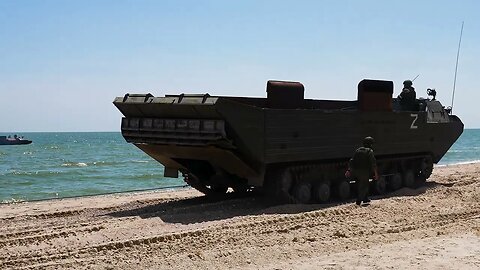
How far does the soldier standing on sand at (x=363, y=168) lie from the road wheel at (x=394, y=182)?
2798 millimetres

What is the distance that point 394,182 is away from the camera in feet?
54.0

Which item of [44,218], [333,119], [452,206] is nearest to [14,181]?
[44,218]

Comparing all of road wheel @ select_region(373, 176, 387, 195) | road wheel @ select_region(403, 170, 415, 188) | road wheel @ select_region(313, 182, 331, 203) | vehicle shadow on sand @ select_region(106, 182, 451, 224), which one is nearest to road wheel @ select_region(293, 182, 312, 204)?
road wheel @ select_region(313, 182, 331, 203)

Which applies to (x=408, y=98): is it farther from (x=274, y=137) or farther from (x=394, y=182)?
(x=274, y=137)

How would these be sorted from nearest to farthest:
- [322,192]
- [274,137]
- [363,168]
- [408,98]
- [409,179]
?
[274,137] → [363,168] → [322,192] → [409,179] → [408,98]

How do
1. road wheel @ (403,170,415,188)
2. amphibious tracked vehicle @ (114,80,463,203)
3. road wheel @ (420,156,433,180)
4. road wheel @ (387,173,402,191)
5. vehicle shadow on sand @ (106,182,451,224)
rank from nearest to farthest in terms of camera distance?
vehicle shadow on sand @ (106,182,451,224) → amphibious tracked vehicle @ (114,80,463,203) → road wheel @ (387,173,402,191) → road wheel @ (403,170,415,188) → road wheel @ (420,156,433,180)

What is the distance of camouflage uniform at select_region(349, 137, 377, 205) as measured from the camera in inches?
533

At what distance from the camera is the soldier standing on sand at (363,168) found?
44.4 ft

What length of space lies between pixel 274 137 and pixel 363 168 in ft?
7.15

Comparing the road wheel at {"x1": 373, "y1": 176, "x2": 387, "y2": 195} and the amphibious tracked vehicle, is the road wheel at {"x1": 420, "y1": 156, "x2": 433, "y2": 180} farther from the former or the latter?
the road wheel at {"x1": 373, "y1": 176, "x2": 387, "y2": 195}

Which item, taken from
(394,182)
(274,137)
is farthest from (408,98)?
(274,137)

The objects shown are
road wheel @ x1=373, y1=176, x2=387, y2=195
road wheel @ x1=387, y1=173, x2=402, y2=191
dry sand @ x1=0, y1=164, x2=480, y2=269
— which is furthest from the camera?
road wheel @ x1=387, y1=173, x2=402, y2=191

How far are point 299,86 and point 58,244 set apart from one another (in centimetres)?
662

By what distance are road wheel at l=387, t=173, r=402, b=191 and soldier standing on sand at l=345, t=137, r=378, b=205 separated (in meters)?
2.80
